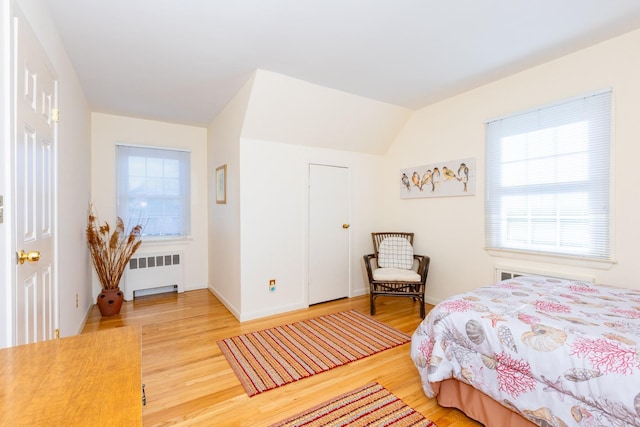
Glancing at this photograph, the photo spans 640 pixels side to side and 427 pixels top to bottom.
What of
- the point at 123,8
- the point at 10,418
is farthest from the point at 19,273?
the point at 123,8

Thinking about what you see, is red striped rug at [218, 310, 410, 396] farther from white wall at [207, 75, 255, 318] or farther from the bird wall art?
the bird wall art

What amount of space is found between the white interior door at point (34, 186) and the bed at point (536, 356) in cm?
213

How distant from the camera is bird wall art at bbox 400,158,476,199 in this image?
3.20m

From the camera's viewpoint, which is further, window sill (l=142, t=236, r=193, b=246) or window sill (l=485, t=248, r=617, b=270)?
window sill (l=142, t=236, r=193, b=246)

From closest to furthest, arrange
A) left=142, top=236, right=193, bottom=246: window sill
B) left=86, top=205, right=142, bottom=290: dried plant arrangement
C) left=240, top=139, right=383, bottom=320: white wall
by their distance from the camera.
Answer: left=240, top=139, right=383, bottom=320: white wall < left=86, top=205, right=142, bottom=290: dried plant arrangement < left=142, top=236, right=193, bottom=246: window sill

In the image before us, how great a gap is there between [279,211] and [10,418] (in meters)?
2.85

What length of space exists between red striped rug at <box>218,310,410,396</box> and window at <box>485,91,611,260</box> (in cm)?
154

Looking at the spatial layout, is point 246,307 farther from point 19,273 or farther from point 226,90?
point 226,90

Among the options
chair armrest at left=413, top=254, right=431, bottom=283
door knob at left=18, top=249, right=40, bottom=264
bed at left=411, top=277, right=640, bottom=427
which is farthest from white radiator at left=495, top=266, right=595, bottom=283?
door knob at left=18, top=249, right=40, bottom=264

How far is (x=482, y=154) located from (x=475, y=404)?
2394 millimetres

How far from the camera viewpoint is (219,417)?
1.68 meters

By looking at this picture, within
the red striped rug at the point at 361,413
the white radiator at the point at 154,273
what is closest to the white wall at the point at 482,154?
the red striped rug at the point at 361,413

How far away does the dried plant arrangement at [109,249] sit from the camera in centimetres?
333

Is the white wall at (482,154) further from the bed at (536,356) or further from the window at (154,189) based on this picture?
the window at (154,189)
